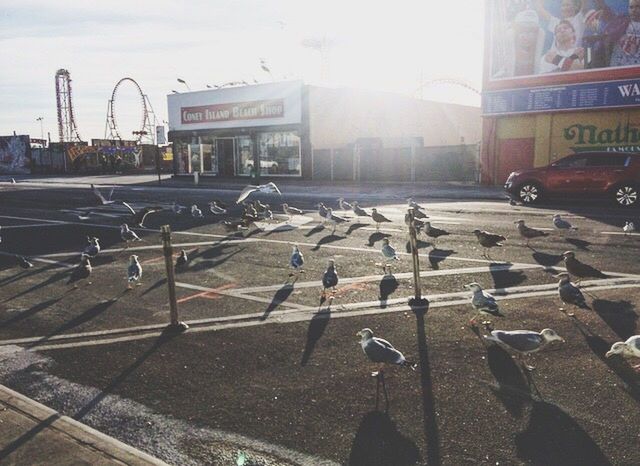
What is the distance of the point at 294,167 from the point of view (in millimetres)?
40562

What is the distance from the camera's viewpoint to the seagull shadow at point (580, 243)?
12173mm

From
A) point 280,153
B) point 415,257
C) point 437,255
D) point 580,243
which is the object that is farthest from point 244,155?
point 415,257

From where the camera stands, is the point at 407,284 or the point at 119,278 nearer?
the point at 407,284

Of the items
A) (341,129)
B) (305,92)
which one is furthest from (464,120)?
(305,92)

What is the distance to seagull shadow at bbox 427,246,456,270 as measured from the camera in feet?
35.8

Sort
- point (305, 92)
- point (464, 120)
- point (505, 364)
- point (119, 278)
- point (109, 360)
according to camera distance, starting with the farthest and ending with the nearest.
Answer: point (464, 120) < point (305, 92) < point (119, 278) < point (109, 360) < point (505, 364)

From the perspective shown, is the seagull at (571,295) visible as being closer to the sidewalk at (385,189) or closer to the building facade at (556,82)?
the sidewalk at (385,189)

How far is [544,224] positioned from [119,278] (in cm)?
1186

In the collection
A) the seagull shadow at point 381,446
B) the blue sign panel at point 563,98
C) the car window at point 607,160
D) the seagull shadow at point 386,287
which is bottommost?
the seagull shadow at point 381,446

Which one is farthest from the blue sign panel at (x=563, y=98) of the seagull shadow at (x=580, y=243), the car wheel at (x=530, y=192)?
the seagull shadow at (x=580, y=243)

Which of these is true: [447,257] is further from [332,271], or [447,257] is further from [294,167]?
[294,167]

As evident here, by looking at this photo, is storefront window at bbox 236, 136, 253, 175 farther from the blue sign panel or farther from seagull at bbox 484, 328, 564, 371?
seagull at bbox 484, 328, 564, 371

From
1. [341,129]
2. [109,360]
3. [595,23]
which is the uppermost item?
[595,23]

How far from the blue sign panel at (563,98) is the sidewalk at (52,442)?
1117 inches
